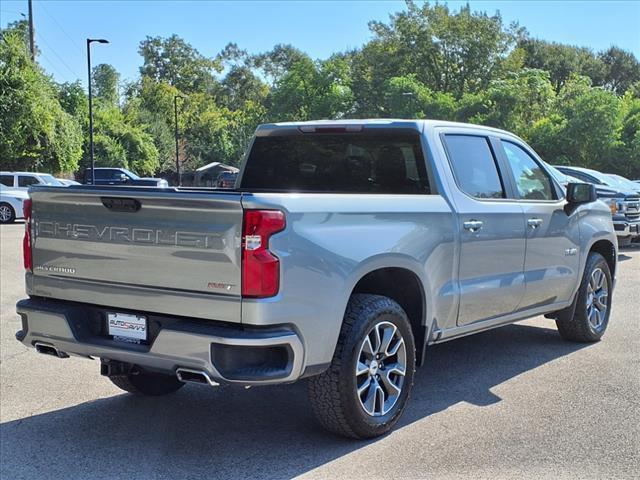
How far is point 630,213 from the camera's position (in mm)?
13516

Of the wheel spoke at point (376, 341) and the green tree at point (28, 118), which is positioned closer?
the wheel spoke at point (376, 341)

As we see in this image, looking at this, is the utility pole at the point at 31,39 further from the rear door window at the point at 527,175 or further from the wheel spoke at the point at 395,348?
the wheel spoke at the point at 395,348

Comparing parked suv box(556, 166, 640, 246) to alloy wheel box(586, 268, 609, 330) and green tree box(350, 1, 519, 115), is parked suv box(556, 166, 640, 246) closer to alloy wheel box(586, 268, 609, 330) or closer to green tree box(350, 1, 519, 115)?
alloy wheel box(586, 268, 609, 330)

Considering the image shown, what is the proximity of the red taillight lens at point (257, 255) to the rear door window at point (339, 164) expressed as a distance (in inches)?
69.7

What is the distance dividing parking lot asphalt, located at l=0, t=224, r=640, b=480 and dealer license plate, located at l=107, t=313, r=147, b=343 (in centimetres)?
71

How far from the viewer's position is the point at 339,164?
17.8 ft

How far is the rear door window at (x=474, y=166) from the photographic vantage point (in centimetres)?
514

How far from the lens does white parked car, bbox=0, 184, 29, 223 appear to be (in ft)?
74.9

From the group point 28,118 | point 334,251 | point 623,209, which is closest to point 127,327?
point 334,251

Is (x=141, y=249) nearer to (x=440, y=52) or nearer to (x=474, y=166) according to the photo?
(x=474, y=166)

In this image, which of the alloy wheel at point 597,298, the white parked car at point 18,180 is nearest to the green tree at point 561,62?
the white parked car at point 18,180

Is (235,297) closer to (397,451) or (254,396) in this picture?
(397,451)

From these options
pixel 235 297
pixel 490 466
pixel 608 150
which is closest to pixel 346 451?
pixel 490 466

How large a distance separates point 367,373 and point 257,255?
1155mm
